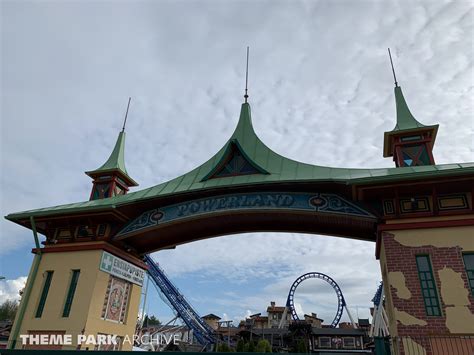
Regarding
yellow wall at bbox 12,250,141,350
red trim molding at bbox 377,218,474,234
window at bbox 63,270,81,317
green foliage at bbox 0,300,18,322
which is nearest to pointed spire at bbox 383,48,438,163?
red trim molding at bbox 377,218,474,234

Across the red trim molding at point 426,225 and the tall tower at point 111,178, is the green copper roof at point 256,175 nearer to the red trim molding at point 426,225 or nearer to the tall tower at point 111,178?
the red trim molding at point 426,225

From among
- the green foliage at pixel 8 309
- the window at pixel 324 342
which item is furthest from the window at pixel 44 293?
the green foliage at pixel 8 309

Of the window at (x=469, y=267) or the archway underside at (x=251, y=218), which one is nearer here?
the window at (x=469, y=267)

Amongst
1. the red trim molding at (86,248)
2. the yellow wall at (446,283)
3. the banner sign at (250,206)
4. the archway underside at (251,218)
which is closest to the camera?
the yellow wall at (446,283)

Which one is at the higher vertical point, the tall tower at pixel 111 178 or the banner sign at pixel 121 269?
the tall tower at pixel 111 178

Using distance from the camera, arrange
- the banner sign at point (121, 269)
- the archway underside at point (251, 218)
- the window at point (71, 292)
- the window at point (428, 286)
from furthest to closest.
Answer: the banner sign at point (121, 269)
the window at point (71, 292)
the archway underside at point (251, 218)
the window at point (428, 286)

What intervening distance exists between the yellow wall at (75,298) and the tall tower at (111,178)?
10.8 feet

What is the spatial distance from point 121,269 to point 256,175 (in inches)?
256

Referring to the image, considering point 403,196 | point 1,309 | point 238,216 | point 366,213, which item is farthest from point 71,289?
point 1,309

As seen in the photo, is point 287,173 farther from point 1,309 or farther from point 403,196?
point 1,309

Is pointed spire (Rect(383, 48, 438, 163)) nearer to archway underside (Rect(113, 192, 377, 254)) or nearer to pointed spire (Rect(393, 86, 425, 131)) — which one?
pointed spire (Rect(393, 86, 425, 131))

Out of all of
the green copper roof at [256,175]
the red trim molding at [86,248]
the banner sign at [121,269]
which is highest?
the green copper roof at [256,175]

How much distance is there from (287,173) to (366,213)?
2.81 meters

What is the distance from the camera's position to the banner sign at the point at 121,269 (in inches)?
519
